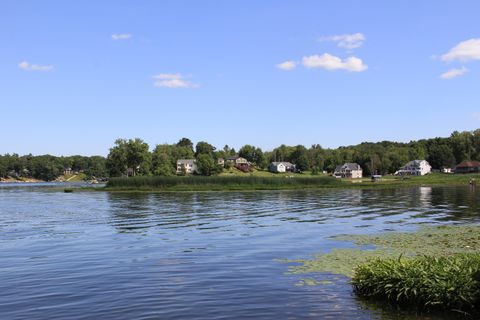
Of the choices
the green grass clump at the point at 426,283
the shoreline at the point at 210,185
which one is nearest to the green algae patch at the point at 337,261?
the green grass clump at the point at 426,283

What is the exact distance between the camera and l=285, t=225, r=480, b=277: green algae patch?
2278cm

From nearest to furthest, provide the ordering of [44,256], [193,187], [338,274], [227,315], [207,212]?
[227,315], [338,274], [44,256], [207,212], [193,187]

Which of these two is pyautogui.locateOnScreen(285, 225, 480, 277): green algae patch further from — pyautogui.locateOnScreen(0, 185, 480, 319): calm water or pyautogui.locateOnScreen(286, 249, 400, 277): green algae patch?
pyautogui.locateOnScreen(0, 185, 480, 319): calm water

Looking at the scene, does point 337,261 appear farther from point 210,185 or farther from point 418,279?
point 210,185

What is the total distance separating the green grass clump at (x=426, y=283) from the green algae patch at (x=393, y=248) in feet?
5.99

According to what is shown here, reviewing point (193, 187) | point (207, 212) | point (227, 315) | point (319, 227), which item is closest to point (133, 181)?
point (193, 187)

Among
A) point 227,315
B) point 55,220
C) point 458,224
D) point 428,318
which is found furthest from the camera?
point 55,220

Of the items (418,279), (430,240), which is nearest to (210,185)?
(430,240)

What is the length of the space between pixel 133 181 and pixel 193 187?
17.3m

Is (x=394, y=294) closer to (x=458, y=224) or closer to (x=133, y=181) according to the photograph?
(x=458, y=224)

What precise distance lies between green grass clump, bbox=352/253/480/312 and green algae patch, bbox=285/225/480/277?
183 centimetres

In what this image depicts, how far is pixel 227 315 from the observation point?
619 inches

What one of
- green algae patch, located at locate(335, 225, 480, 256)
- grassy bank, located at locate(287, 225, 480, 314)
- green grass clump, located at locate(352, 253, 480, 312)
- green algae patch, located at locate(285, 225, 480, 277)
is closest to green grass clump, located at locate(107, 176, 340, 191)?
green algae patch, located at locate(335, 225, 480, 256)

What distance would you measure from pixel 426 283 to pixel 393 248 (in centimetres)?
1195
